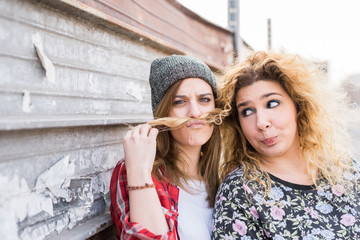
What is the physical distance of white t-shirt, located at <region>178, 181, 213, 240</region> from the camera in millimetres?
1758

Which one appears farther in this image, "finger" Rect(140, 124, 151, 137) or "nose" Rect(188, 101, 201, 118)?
"nose" Rect(188, 101, 201, 118)

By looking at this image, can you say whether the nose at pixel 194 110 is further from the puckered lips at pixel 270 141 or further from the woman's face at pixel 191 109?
the puckered lips at pixel 270 141

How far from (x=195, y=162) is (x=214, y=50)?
10.7 feet

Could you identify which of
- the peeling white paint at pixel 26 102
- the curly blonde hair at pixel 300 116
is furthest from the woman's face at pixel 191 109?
the peeling white paint at pixel 26 102

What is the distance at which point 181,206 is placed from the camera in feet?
6.08

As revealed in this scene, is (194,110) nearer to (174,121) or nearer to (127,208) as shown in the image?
(174,121)

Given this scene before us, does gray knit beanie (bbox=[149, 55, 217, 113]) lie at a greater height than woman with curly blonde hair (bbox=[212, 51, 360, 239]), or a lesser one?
greater

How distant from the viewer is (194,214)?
1857mm

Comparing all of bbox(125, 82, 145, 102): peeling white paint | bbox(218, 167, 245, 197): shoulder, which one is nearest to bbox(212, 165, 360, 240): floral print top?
bbox(218, 167, 245, 197): shoulder

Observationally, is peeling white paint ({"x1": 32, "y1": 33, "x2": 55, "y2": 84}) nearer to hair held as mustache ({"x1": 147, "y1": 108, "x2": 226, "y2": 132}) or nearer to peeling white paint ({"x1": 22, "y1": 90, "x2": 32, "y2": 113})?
peeling white paint ({"x1": 22, "y1": 90, "x2": 32, "y2": 113})

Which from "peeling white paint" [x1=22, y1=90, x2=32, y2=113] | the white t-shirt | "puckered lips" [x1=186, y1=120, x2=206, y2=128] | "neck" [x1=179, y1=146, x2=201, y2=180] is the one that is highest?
"peeling white paint" [x1=22, y1=90, x2=32, y2=113]

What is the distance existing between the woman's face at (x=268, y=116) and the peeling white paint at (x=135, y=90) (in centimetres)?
85

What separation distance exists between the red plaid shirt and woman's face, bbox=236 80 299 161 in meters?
0.65

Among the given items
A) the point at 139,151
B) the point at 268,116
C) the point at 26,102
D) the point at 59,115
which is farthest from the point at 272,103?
the point at 26,102
